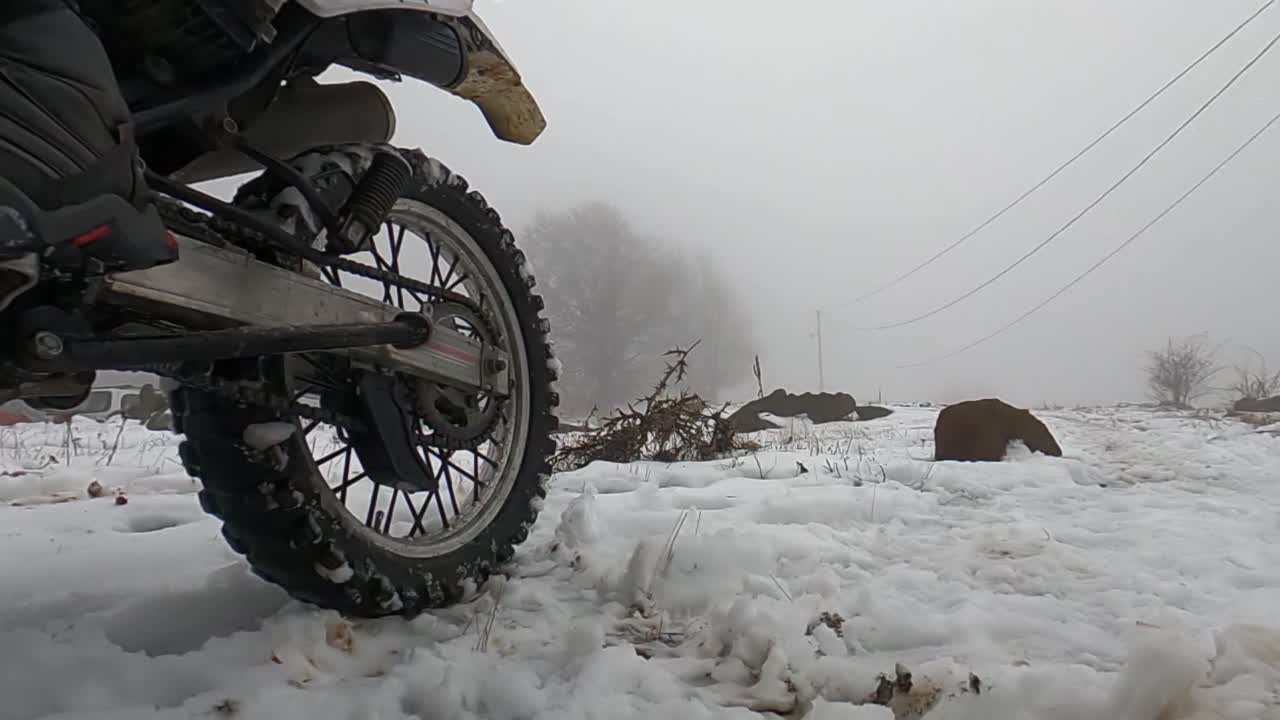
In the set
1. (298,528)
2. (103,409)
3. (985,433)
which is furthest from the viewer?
(103,409)

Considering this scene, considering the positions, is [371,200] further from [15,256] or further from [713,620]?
[713,620]

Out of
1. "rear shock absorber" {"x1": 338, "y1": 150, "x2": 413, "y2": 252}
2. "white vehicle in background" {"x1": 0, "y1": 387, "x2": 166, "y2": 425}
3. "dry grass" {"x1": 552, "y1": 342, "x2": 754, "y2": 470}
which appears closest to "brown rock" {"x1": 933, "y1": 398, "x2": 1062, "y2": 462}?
"dry grass" {"x1": 552, "y1": 342, "x2": 754, "y2": 470}

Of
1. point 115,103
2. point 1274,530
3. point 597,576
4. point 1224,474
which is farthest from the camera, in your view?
point 1224,474

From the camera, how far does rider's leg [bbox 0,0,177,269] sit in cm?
74

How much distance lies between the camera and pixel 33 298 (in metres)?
0.86

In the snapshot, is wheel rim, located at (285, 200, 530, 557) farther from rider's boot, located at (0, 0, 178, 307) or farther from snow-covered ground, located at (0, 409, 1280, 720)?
rider's boot, located at (0, 0, 178, 307)

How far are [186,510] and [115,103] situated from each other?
184 cm

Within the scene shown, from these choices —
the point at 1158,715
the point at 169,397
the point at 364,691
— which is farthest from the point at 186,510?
the point at 1158,715

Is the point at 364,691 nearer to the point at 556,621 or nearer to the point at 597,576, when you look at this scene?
the point at 556,621

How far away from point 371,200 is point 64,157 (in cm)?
60

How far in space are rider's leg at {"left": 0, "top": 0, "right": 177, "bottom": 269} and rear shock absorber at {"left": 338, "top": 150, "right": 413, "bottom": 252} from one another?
0.46 metres

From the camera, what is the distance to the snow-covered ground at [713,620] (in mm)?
974

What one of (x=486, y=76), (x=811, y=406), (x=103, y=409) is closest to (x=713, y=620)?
(x=486, y=76)

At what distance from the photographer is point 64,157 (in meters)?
0.78
